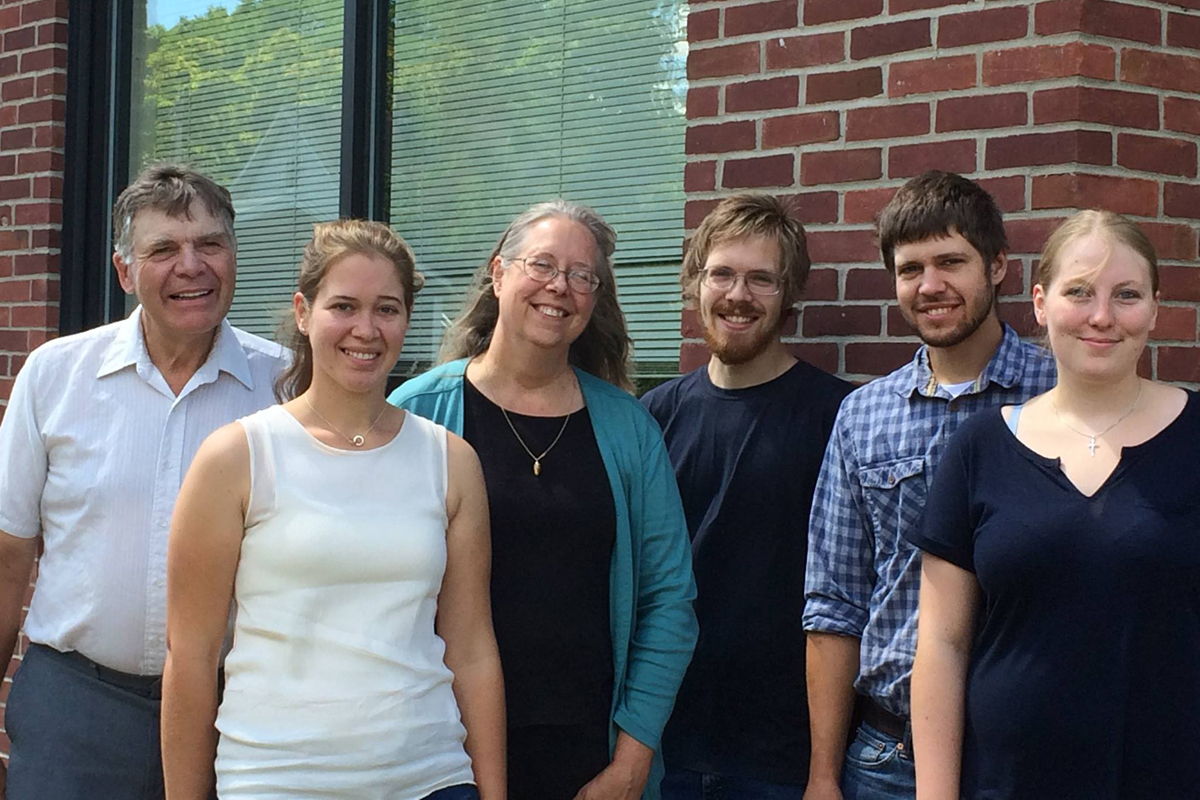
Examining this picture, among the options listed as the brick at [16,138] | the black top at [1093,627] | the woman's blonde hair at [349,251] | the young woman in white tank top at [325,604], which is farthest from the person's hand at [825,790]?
the brick at [16,138]

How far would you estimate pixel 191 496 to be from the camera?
2.66 meters

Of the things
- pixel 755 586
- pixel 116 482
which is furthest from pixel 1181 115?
pixel 116 482

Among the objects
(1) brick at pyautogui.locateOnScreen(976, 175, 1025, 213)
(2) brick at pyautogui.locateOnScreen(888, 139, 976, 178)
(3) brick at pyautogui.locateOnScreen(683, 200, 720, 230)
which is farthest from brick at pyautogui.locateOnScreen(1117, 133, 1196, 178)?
(3) brick at pyautogui.locateOnScreen(683, 200, 720, 230)

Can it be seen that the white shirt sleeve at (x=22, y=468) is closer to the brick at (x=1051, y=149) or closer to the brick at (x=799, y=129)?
the brick at (x=799, y=129)

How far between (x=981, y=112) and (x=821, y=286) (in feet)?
1.89

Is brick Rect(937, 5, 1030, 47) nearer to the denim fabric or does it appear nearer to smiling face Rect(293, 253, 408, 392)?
smiling face Rect(293, 253, 408, 392)

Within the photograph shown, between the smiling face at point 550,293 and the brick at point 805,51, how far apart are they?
75 cm

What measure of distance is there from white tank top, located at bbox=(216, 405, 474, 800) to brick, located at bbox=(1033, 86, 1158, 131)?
1648mm

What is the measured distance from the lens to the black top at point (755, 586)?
10.6 feet

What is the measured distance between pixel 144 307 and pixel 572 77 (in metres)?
1.58

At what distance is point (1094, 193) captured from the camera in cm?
317

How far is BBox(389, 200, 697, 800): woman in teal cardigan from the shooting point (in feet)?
10.2

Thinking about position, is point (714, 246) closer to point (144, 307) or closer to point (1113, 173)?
point (1113, 173)

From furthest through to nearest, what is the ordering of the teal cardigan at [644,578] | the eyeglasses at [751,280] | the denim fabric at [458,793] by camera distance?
the eyeglasses at [751,280] < the teal cardigan at [644,578] < the denim fabric at [458,793]
